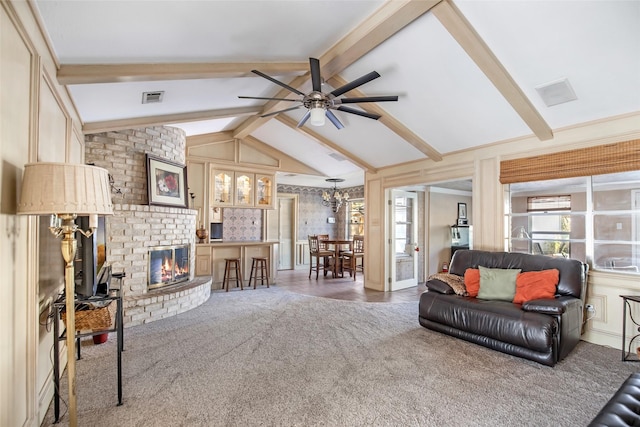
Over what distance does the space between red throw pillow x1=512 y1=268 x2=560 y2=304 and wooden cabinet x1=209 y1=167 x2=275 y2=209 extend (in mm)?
5252

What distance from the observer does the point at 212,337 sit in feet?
12.0

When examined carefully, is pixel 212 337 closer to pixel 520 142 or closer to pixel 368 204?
pixel 368 204

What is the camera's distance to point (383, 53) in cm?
350

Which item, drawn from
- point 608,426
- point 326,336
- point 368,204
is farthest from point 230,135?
point 608,426

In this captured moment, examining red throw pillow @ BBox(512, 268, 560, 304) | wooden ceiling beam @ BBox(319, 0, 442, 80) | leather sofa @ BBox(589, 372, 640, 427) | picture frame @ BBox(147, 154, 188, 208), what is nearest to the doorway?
picture frame @ BBox(147, 154, 188, 208)

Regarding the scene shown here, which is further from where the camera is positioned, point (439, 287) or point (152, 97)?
point (439, 287)

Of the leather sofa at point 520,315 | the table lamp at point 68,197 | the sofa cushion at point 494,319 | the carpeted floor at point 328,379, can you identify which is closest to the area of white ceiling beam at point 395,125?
the leather sofa at point 520,315

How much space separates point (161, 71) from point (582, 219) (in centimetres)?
494

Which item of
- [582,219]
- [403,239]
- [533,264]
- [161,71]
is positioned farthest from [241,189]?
[582,219]

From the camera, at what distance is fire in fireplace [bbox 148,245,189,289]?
15.5 feet

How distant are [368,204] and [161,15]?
5.15m

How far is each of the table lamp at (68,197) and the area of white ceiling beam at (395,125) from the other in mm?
3150

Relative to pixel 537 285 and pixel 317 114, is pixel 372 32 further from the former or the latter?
pixel 537 285

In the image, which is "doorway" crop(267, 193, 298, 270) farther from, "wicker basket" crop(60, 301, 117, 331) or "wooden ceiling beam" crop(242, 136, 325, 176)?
"wicker basket" crop(60, 301, 117, 331)
